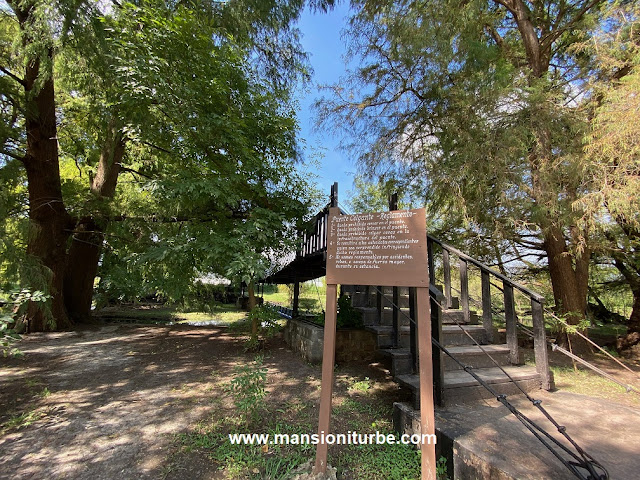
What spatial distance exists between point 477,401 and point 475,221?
9.30 feet

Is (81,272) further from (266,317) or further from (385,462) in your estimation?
(385,462)

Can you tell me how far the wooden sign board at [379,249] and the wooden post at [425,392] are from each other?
18 cm

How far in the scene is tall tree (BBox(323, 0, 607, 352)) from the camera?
4.01 metres

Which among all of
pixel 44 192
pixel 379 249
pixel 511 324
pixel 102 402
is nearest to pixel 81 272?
pixel 44 192

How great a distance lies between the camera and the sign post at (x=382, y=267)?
6.39 feet

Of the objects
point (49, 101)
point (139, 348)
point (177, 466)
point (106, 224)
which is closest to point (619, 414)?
point (177, 466)

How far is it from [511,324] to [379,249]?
6.36 ft

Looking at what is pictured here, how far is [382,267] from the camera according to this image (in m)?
2.20

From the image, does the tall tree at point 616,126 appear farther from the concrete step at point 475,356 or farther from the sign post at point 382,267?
the sign post at point 382,267

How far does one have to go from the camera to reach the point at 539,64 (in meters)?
5.14

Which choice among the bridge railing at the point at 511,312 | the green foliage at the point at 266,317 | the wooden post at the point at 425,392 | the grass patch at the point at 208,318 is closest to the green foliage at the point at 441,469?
the wooden post at the point at 425,392

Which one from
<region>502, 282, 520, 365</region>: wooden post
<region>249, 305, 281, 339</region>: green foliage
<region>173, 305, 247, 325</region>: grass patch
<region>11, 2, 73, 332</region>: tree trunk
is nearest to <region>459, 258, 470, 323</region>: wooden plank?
<region>502, 282, 520, 365</region>: wooden post

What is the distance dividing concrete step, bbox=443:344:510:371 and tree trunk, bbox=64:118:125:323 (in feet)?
27.5

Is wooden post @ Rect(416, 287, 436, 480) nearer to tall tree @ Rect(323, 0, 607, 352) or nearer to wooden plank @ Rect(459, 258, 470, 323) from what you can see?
wooden plank @ Rect(459, 258, 470, 323)
